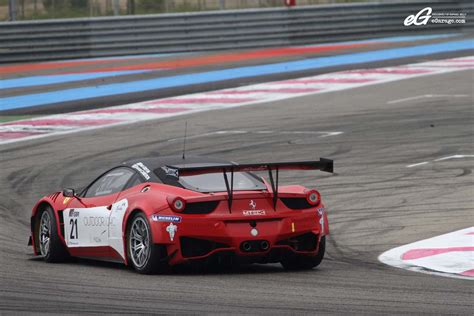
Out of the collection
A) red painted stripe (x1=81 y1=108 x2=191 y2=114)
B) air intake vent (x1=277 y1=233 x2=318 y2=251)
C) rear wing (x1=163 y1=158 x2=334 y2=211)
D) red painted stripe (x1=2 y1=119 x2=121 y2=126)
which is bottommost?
red painted stripe (x1=2 y1=119 x2=121 y2=126)

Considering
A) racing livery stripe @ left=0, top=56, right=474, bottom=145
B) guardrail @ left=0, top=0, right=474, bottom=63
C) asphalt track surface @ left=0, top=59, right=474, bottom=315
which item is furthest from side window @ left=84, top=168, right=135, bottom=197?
guardrail @ left=0, top=0, right=474, bottom=63

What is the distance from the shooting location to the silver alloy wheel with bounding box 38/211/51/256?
11.5 m

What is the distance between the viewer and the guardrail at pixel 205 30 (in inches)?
1166

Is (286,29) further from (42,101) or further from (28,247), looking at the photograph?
(28,247)

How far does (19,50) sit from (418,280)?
21.6 m

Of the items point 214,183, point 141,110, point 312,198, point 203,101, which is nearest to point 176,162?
point 214,183

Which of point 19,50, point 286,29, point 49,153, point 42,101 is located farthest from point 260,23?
point 49,153

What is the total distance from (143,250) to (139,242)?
0.11m

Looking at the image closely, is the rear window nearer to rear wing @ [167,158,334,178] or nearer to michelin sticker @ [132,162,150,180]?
rear wing @ [167,158,334,178]

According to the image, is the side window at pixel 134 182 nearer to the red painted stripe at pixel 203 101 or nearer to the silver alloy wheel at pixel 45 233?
the silver alloy wheel at pixel 45 233

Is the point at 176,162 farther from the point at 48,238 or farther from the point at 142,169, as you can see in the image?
the point at 48,238

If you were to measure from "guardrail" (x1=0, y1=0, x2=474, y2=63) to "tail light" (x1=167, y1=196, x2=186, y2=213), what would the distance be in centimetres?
2032

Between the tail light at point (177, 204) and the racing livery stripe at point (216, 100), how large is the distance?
1093cm

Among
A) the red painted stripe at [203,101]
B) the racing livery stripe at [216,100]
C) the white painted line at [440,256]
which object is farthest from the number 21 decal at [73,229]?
the red painted stripe at [203,101]
